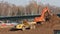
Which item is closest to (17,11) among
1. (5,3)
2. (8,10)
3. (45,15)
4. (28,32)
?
(8,10)

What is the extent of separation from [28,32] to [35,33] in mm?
505

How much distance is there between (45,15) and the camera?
16.1 m

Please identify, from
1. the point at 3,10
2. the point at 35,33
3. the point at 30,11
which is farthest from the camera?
the point at 3,10

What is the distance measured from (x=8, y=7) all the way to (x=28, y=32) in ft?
156

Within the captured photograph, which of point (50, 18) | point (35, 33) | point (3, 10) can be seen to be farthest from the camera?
point (3, 10)

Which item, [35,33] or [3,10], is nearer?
[35,33]

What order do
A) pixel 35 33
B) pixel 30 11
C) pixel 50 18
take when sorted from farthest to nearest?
pixel 30 11, pixel 50 18, pixel 35 33

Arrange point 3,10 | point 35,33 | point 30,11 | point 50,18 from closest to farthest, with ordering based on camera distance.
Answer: point 35,33 → point 50,18 → point 30,11 → point 3,10

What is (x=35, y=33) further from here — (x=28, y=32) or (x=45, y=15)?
(x=45, y=15)

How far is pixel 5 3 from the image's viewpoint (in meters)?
56.6

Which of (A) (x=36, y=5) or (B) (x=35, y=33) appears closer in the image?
(B) (x=35, y=33)

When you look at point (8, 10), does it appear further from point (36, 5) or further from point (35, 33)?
point (35, 33)

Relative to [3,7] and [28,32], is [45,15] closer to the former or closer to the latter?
[28,32]

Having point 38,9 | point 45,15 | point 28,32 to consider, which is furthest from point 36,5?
point 28,32
